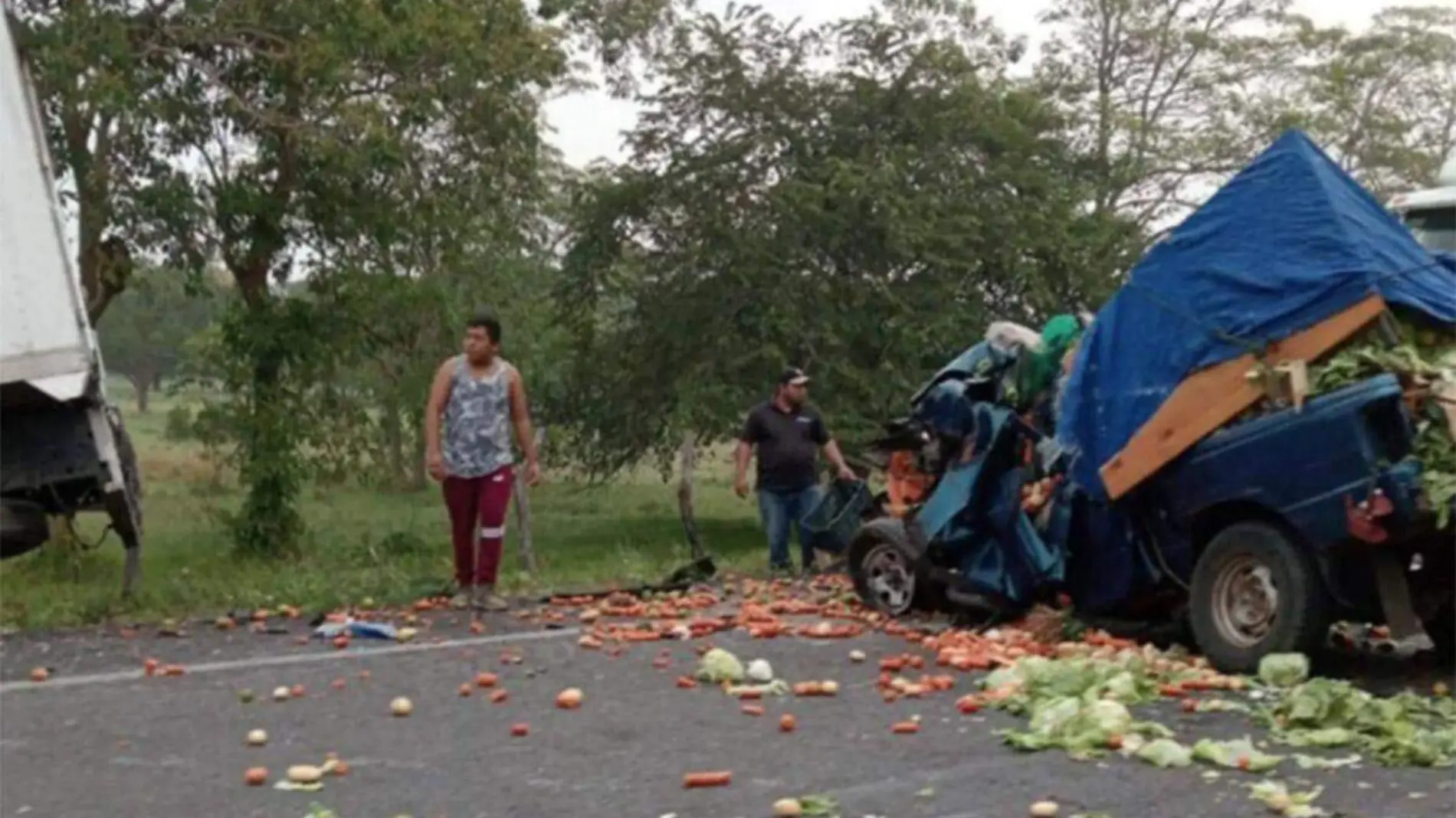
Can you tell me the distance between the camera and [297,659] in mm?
9961

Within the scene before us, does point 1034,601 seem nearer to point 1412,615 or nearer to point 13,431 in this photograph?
point 1412,615

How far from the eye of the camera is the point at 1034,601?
10672 millimetres

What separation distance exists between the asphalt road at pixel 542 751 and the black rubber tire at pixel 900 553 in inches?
54.1

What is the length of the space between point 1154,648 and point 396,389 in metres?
12.8

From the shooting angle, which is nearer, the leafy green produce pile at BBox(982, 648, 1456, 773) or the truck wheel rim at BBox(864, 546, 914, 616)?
the leafy green produce pile at BBox(982, 648, 1456, 773)

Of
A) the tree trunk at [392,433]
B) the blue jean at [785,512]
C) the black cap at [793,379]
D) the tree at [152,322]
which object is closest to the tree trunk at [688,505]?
the blue jean at [785,512]

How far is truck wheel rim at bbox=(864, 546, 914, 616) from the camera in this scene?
11.4 meters

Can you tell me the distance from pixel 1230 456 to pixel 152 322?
29.2 metres

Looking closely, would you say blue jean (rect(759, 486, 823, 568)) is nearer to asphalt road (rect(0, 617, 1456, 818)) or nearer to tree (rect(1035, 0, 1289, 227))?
asphalt road (rect(0, 617, 1456, 818))

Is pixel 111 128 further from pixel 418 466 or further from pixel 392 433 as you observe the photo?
pixel 418 466

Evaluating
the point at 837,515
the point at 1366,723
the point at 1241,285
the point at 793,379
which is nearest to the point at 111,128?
the point at 793,379

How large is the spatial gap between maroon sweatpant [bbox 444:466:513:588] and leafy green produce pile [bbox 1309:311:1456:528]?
5.02 meters

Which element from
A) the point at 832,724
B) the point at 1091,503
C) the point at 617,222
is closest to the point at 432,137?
the point at 617,222

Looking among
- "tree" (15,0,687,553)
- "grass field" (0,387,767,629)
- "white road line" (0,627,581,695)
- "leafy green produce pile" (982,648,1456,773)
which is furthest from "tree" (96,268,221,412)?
"leafy green produce pile" (982,648,1456,773)
